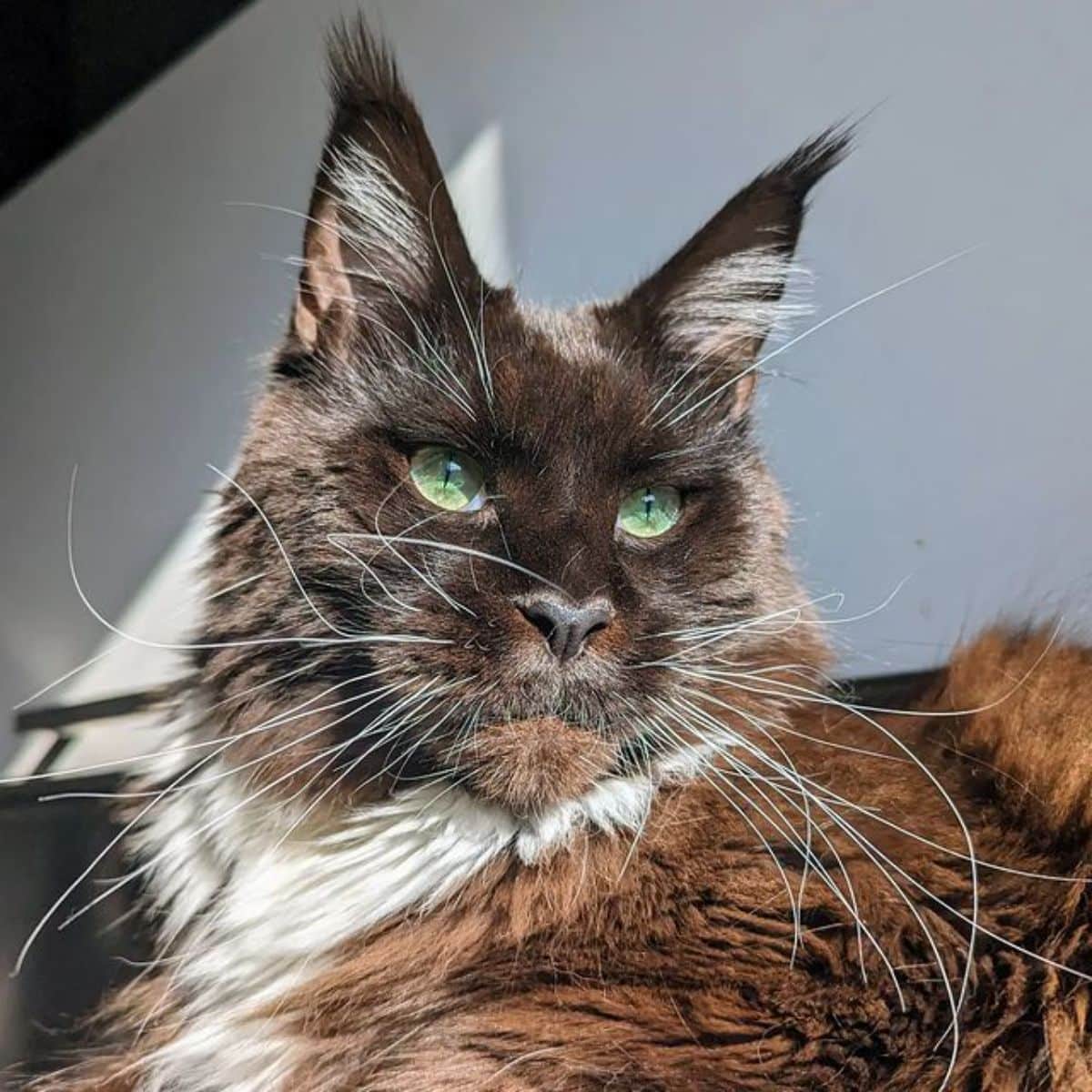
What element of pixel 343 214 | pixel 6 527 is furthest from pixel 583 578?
pixel 6 527

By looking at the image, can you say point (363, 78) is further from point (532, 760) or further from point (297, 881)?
point (297, 881)

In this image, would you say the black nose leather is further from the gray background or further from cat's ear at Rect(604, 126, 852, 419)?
the gray background

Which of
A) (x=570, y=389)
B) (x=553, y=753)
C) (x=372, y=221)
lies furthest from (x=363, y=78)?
(x=553, y=753)

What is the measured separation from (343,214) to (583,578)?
1.71 ft

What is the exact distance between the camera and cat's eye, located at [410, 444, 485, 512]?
3.76 feet

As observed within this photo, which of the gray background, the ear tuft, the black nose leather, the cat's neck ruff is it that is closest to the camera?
the black nose leather

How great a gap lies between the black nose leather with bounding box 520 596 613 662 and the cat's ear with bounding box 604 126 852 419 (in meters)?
0.37

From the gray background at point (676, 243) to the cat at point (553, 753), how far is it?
11.1 inches

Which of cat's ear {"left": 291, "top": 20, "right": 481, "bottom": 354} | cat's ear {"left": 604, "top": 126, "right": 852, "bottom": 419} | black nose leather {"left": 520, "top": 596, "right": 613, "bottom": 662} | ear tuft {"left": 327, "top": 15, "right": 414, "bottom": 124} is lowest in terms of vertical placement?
black nose leather {"left": 520, "top": 596, "right": 613, "bottom": 662}

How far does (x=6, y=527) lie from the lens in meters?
1.77

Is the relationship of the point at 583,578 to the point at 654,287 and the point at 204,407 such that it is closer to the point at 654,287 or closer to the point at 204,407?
the point at 654,287

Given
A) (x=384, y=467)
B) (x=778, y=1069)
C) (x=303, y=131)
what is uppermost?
(x=303, y=131)

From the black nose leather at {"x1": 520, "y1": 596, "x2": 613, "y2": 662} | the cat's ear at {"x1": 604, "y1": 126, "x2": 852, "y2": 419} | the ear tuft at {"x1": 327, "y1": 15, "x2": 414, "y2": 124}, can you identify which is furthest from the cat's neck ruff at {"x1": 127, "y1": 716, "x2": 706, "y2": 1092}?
the ear tuft at {"x1": 327, "y1": 15, "x2": 414, "y2": 124}

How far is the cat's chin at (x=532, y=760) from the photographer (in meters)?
1.02
